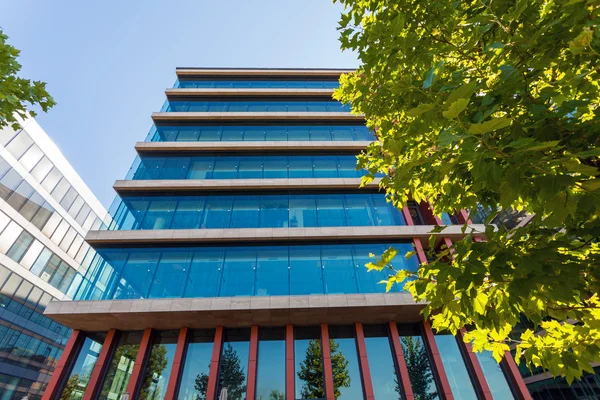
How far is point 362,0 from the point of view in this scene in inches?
226

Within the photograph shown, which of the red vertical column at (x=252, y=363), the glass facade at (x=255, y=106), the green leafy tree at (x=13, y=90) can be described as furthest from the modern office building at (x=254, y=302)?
the green leafy tree at (x=13, y=90)

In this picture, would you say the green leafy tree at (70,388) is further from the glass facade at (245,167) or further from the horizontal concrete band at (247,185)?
the glass facade at (245,167)

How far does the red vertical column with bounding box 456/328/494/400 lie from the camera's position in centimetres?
1198

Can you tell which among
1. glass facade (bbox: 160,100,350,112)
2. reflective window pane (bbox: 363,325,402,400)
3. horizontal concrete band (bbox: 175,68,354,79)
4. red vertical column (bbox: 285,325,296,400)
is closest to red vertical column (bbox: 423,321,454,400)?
reflective window pane (bbox: 363,325,402,400)

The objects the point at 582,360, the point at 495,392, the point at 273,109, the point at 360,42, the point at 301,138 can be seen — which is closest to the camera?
the point at 582,360

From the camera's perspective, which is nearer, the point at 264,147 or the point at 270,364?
the point at 270,364

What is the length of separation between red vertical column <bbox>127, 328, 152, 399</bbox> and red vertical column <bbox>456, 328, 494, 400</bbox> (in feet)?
46.4

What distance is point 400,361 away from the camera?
1275 cm

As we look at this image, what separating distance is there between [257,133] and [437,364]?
18319mm

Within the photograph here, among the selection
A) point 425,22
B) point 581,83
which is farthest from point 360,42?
point 581,83

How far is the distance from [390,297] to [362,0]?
11458 millimetres

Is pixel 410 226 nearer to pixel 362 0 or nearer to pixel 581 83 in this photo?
pixel 362 0

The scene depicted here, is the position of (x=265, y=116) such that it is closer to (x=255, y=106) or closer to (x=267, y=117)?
(x=267, y=117)

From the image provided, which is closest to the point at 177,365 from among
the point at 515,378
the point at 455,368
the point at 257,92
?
the point at 455,368
